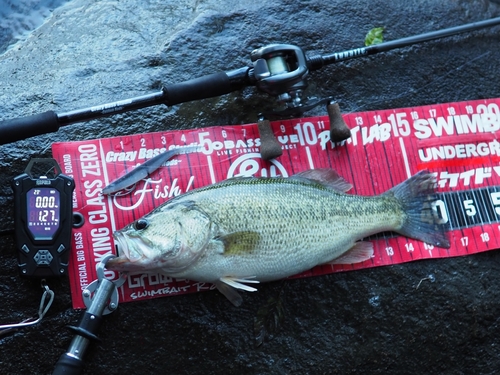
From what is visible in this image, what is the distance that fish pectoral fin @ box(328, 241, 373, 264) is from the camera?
3.30 m

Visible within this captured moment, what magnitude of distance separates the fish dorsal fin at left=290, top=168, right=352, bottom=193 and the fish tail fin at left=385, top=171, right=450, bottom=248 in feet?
0.89

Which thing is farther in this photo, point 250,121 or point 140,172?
point 250,121

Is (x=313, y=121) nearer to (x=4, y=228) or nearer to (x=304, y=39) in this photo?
(x=304, y=39)

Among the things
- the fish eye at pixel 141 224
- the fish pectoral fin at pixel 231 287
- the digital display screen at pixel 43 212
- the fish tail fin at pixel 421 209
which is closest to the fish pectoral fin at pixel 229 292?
the fish pectoral fin at pixel 231 287

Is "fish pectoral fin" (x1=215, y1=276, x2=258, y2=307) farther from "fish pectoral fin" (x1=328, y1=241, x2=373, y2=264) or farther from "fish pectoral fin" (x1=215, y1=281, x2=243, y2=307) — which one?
A: "fish pectoral fin" (x1=328, y1=241, x2=373, y2=264)

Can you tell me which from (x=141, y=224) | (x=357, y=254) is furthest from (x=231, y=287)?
(x=357, y=254)

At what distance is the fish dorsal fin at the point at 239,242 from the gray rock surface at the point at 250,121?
1.20 ft

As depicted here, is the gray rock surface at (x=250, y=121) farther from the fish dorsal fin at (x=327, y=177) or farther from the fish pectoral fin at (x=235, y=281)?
the fish dorsal fin at (x=327, y=177)

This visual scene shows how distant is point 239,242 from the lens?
3.02 m

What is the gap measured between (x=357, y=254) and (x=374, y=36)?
5.04ft

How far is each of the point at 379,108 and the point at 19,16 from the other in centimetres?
288

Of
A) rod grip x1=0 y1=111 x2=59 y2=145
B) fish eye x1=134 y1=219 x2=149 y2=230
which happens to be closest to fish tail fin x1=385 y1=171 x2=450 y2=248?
fish eye x1=134 y1=219 x2=149 y2=230

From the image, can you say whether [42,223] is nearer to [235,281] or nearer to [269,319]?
[235,281]

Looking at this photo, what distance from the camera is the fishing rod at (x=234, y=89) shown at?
3066mm
